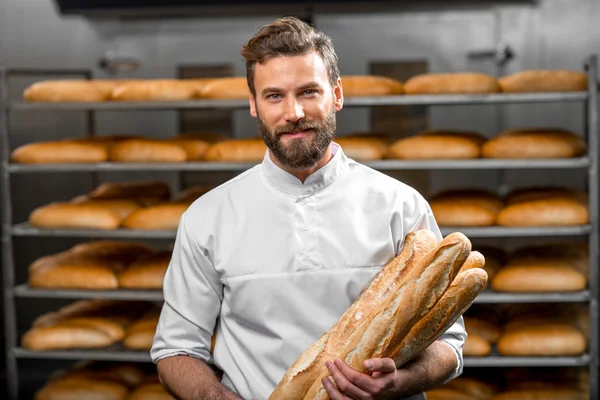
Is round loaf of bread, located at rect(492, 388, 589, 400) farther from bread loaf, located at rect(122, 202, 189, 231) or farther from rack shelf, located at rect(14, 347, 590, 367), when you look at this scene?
bread loaf, located at rect(122, 202, 189, 231)

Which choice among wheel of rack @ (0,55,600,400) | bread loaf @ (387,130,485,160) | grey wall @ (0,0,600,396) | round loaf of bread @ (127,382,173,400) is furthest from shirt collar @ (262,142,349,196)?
grey wall @ (0,0,600,396)

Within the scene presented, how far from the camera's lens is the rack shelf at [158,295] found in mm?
3025

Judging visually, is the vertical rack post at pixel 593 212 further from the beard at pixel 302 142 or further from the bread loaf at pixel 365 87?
the beard at pixel 302 142

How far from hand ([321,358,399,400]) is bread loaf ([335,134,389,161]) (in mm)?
1854

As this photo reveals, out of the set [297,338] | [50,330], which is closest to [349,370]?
[297,338]

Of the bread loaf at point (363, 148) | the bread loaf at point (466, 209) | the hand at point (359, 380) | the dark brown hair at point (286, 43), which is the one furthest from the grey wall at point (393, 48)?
the hand at point (359, 380)

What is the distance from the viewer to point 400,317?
4.30 feet

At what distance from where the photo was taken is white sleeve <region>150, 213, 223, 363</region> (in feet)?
5.12

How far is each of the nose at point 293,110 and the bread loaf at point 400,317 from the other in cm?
35

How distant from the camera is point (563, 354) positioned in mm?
3047

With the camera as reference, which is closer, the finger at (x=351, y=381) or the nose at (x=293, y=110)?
the finger at (x=351, y=381)

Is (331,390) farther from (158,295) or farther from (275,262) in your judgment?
(158,295)

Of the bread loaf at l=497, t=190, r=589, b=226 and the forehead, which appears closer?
the forehead

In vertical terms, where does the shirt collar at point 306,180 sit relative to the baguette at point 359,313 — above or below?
above
